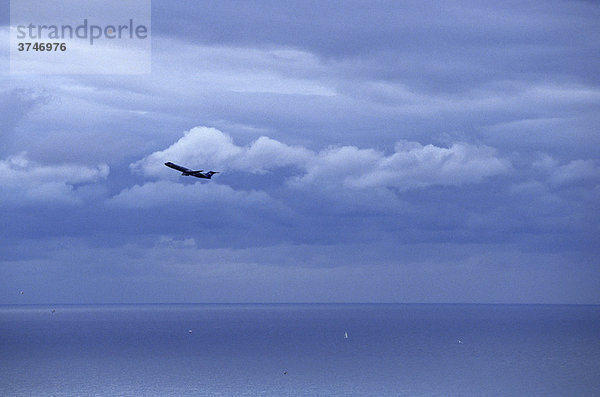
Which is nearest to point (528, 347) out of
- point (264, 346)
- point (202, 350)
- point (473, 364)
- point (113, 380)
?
point (473, 364)

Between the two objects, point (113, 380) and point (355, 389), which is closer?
point (355, 389)

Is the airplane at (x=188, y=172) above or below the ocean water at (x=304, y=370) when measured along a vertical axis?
above

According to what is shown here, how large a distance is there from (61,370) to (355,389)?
56959 millimetres

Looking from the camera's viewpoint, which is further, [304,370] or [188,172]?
[304,370]

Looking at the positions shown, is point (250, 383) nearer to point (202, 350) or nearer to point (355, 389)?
point (355, 389)

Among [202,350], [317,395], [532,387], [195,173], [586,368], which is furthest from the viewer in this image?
[202,350]

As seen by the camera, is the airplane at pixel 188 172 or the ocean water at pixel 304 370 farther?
the ocean water at pixel 304 370

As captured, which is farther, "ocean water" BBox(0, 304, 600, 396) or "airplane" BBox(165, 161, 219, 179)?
"ocean water" BBox(0, 304, 600, 396)

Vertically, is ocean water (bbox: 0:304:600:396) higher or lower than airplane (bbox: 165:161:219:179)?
lower

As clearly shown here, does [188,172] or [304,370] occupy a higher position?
[188,172]

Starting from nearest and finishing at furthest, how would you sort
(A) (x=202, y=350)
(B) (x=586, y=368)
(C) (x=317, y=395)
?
(C) (x=317, y=395), (B) (x=586, y=368), (A) (x=202, y=350)

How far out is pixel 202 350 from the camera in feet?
597

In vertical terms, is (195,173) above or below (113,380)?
above

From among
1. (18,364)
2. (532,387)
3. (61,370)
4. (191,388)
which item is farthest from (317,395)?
(18,364)
